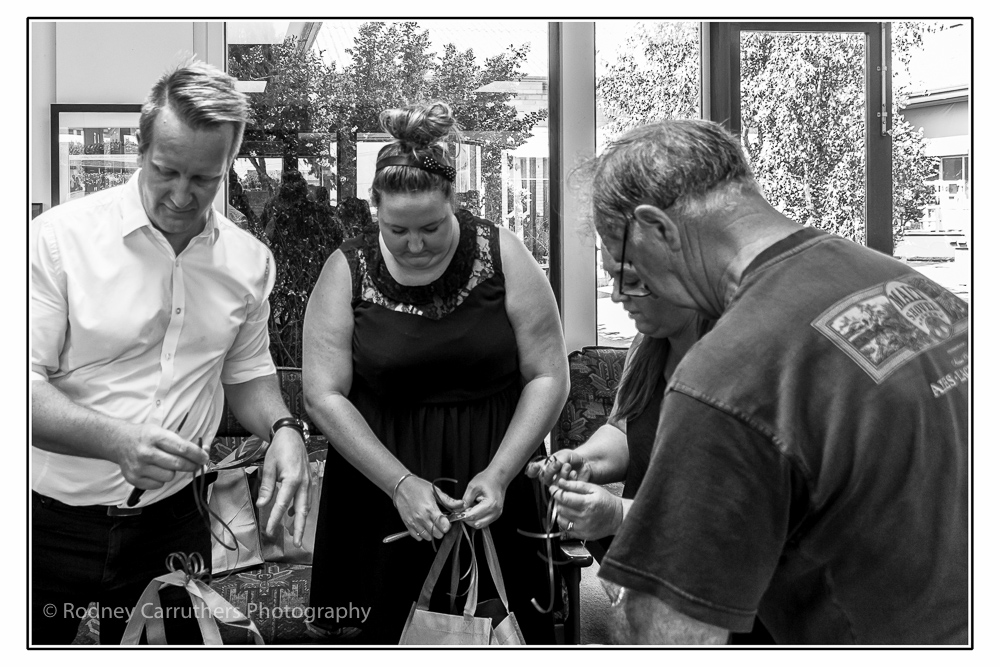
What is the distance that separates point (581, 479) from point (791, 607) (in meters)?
0.74

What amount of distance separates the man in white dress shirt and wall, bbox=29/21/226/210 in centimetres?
25

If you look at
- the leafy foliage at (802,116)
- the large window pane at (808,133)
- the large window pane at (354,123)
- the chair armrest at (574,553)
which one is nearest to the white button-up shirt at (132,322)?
the large window pane at (354,123)

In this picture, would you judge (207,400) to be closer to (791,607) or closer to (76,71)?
(76,71)

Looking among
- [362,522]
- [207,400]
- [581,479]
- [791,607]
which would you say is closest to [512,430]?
[581,479]

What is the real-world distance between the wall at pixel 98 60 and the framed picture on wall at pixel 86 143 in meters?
0.02

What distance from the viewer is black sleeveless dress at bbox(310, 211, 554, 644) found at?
199 cm

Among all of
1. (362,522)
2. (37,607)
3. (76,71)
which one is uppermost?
(76,71)

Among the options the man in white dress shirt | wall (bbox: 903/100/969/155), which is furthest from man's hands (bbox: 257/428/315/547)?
wall (bbox: 903/100/969/155)

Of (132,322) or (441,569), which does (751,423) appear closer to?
(441,569)

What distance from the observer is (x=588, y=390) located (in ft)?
9.12

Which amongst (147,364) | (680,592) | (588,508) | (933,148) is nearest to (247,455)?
(147,364)

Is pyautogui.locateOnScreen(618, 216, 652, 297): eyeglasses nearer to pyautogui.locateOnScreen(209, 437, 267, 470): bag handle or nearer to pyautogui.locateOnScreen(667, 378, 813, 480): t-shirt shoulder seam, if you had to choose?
pyautogui.locateOnScreen(667, 378, 813, 480): t-shirt shoulder seam

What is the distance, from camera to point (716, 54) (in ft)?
7.28
